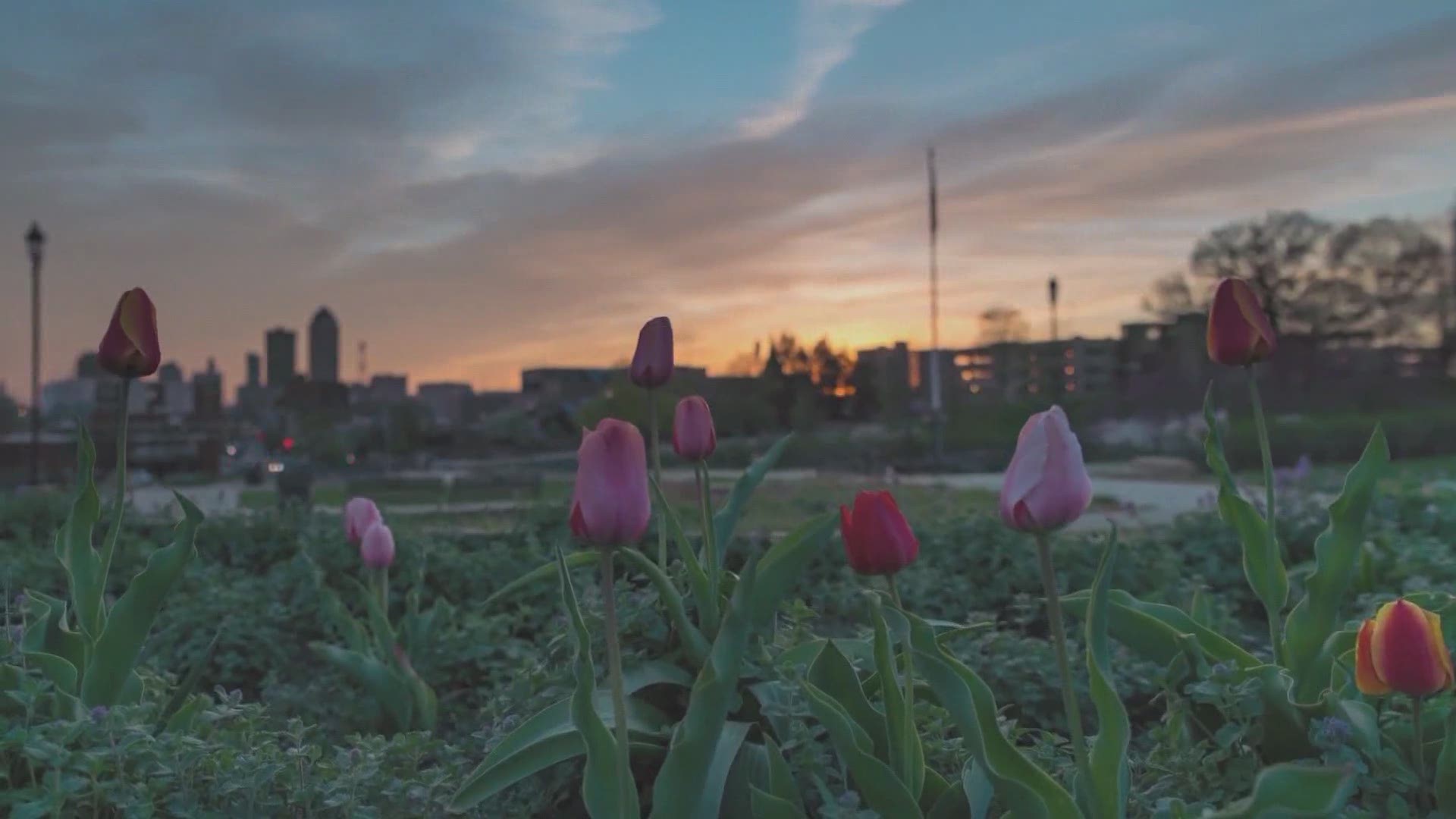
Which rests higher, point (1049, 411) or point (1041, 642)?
point (1049, 411)

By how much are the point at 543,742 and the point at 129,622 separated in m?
1.14

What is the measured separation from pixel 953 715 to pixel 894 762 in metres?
0.28

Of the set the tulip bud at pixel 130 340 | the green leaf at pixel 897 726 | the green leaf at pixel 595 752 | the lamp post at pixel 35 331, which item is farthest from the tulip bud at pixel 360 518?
the lamp post at pixel 35 331

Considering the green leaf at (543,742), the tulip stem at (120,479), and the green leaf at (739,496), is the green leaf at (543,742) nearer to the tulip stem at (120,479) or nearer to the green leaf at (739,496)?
the green leaf at (739,496)

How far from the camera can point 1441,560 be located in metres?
4.20

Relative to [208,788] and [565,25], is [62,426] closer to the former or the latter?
[565,25]

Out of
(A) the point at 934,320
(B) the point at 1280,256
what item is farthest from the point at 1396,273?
(A) the point at 934,320

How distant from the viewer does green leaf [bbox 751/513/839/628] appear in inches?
77.7

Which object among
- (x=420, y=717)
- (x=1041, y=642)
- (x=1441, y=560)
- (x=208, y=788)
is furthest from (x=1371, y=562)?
(x=208, y=788)

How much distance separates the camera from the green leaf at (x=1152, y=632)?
2.46m

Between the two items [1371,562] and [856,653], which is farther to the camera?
[1371,562]

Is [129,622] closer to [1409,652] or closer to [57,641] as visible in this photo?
[57,641]

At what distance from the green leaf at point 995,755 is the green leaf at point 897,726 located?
0.16 m

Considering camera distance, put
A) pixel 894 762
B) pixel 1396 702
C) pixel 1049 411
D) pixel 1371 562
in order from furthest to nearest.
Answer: pixel 1371 562 < pixel 1396 702 < pixel 894 762 < pixel 1049 411
